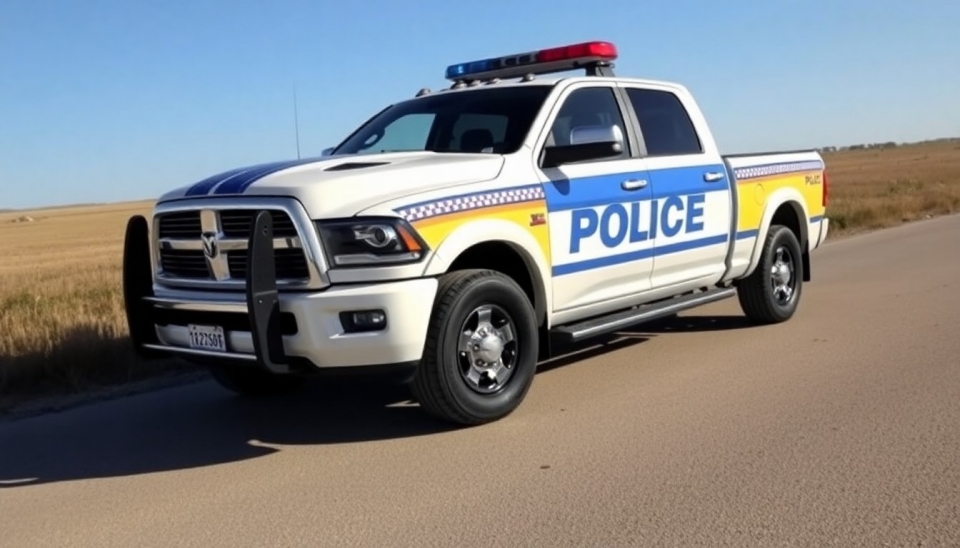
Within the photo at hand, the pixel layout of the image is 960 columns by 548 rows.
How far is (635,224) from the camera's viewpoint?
6855 millimetres

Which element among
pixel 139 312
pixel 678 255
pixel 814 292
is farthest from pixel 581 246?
pixel 814 292

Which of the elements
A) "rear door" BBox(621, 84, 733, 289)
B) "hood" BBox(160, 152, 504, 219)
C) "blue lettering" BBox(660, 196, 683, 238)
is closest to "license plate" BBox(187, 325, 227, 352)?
"hood" BBox(160, 152, 504, 219)

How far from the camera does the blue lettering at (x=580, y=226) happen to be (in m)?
6.34

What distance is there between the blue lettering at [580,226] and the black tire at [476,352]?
588 millimetres

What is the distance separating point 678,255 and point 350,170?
269cm

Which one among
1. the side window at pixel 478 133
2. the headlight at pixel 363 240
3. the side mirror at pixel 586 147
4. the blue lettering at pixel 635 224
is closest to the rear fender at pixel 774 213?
the blue lettering at pixel 635 224

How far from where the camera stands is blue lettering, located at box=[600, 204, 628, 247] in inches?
259

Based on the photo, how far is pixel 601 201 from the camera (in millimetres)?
6559

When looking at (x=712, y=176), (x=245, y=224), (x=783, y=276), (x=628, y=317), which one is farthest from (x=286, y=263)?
(x=783, y=276)

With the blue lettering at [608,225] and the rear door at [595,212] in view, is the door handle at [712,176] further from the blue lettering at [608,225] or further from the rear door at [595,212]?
the blue lettering at [608,225]

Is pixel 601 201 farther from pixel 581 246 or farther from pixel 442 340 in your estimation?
pixel 442 340

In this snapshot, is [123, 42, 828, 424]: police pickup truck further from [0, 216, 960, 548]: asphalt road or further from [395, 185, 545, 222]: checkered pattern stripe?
[0, 216, 960, 548]: asphalt road

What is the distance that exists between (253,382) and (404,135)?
1906 mm

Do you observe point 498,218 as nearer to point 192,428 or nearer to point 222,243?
point 222,243
